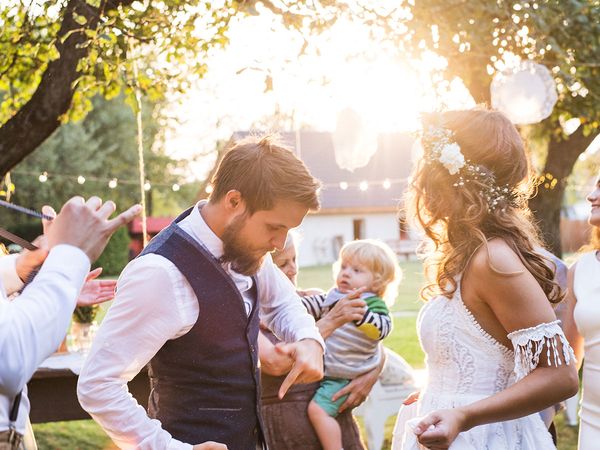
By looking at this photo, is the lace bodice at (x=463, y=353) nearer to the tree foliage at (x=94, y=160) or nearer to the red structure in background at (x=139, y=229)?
the tree foliage at (x=94, y=160)

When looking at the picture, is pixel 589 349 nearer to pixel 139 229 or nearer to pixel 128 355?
pixel 128 355

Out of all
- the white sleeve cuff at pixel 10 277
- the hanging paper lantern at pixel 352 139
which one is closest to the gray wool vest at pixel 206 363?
the white sleeve cuff at pixel 10 277

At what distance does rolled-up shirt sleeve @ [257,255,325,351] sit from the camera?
8.23 feet

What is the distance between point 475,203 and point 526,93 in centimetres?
451

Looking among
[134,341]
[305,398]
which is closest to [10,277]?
[134,341]

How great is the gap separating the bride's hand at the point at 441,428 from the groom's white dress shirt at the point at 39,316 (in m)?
1.02

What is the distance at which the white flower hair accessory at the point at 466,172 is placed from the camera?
2.33 meters

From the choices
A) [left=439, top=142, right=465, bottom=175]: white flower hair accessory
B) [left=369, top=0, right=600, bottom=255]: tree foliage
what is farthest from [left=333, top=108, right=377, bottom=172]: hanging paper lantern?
[left=439, top=142, right=465, bottom=175]: white flower hair accessory

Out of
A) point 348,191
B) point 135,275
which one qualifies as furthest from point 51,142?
point 135,275

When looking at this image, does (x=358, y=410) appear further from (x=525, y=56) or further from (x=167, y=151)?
(x=167, y=151)

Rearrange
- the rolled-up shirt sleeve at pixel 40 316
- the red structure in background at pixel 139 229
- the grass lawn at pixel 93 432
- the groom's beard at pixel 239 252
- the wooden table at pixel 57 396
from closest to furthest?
the rolled-up shirt sleeve at pixel 40 316, the groom's beard at pixel 239 252, the wooden table at pixel 57 396, the grass lawn at pixel 93 432, the red structure in background at pixel 139 229

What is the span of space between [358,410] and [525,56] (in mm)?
4132

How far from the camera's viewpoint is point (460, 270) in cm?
231

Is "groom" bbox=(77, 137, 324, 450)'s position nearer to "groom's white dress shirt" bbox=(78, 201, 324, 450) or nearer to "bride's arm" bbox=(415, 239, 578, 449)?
"groom's white dress shirt" bbox=(78, 201, 324, 450)
